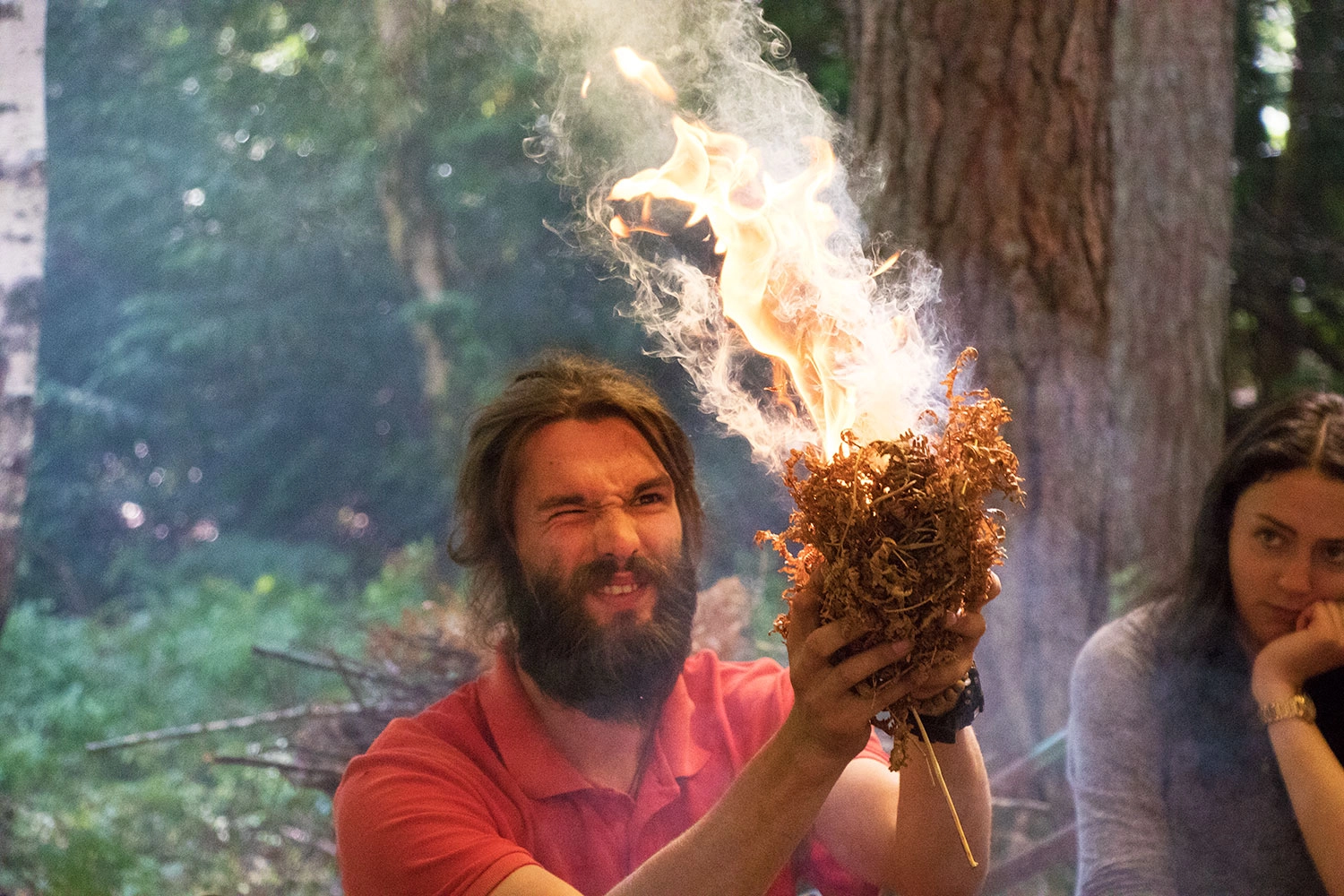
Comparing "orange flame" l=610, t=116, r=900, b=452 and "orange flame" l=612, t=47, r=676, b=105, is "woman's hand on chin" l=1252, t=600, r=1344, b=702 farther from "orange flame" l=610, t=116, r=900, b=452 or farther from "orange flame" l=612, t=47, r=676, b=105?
"orange flame" l=612, t=47, r=676, b=105

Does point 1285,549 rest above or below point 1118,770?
above

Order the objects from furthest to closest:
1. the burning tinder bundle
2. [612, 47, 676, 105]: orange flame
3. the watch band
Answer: [612, 47, 676, 105]: orange flame → the watch band → the burning tinder bundle

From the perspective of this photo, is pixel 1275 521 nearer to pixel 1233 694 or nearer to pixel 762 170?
pixel 1233 694

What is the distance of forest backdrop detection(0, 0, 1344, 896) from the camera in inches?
114

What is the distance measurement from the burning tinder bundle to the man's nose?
377 millimetres

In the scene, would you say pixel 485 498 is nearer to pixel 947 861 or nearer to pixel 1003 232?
pixel 947 861

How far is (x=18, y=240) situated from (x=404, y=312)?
1.12m

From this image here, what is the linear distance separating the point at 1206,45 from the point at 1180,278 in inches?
30.9

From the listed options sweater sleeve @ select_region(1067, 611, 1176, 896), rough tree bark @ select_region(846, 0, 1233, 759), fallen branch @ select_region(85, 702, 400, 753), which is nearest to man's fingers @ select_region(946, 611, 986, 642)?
sweater sleeve @ select_region(1067, 611, 1176, 896)

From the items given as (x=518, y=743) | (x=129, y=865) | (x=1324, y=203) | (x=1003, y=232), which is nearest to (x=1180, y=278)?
(x=1324, y=203)

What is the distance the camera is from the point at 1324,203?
351 cm

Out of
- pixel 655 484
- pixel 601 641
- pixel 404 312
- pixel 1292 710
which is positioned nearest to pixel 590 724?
pixel 601 641

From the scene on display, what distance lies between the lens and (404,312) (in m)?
3.57

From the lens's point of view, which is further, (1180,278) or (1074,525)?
(1180,278)
